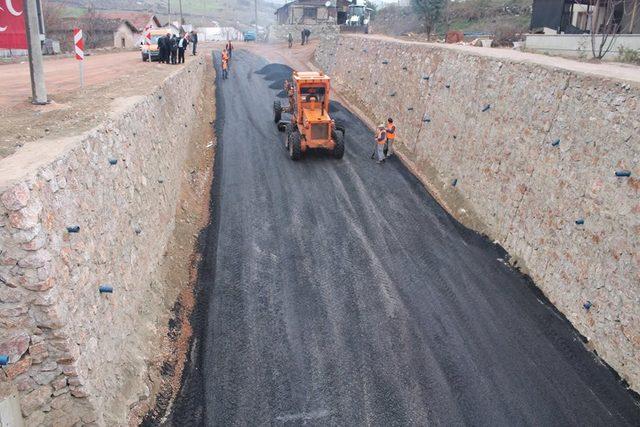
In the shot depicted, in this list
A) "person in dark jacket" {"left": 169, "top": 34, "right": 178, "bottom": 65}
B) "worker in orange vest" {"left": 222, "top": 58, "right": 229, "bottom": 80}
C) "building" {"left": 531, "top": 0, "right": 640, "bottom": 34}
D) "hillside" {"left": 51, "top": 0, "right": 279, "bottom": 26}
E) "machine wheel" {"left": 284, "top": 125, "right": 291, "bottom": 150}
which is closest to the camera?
"machine wheel" {"left": 284, "top": 125, "right": 291, "bottom": 150}

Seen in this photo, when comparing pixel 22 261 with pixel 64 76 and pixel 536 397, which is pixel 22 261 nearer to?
pixel 536 397

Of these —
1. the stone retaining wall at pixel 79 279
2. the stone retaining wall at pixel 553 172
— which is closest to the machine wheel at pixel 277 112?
the stone retaining wall at pixel 553 172

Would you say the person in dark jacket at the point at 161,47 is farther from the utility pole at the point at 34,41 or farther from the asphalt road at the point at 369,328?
the utility pole at the point at 34,41

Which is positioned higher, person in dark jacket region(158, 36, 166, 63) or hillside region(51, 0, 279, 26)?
hillside region(51, 0, 279, 26)

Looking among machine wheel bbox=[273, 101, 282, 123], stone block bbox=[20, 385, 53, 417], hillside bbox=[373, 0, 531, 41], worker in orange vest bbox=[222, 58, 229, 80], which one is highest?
hillside bbox=[373, 0, 531, 41]

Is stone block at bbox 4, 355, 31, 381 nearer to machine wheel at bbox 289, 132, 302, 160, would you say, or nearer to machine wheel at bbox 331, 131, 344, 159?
machine wheel at bbox 289, 132, 302, 160

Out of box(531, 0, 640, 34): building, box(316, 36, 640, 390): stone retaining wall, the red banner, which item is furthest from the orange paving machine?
box(531, 0, 640, 34): building

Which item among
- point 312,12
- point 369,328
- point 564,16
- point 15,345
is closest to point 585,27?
point 564,16

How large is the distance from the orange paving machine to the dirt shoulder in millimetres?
5551

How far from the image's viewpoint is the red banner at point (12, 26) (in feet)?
39.9

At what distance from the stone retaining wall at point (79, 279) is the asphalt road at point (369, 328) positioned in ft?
4.20

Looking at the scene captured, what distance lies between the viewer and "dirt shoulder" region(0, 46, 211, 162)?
394 inches

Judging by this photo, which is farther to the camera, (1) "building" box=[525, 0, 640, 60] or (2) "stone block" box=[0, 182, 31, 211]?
(1) "building" box=[525, 0, 640, 60]

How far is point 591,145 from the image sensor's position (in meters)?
11.5
